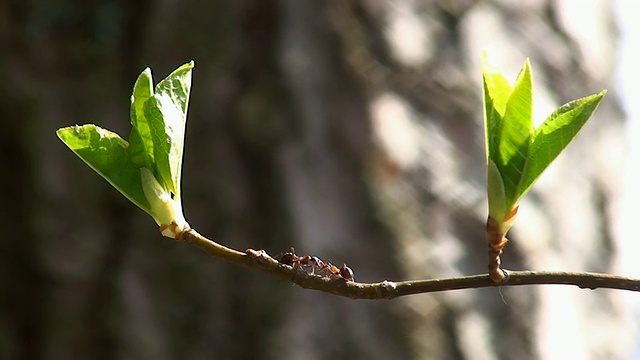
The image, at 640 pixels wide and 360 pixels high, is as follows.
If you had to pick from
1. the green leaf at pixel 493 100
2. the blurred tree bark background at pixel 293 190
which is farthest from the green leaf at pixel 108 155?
the blurred tree bark background at pixel 293 190

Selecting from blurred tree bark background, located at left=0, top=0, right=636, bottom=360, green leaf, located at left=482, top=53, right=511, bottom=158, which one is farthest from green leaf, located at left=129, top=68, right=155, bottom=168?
blurred tree bark background, located at left=0, top=0, right=636, bottom=360

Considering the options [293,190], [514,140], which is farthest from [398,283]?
[293,190]

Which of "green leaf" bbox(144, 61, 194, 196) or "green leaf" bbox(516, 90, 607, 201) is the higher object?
"green leaf" bbox(516, 90, 607, 201)

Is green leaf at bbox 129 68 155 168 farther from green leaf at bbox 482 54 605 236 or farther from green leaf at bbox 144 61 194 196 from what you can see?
green leaf at bbox 482 54 605 236

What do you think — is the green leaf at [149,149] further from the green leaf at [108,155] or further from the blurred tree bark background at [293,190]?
the blurred tree bark background at [293,190]

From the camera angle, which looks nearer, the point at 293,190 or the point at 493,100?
the point at 493,100

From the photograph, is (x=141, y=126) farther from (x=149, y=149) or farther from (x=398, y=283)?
(x=398, y=283)
